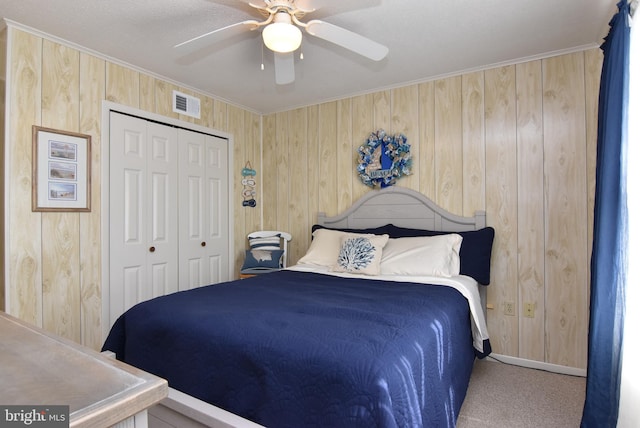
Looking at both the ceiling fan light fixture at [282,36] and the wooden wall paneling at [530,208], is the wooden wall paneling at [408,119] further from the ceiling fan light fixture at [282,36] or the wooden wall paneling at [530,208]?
the ceiling fan light fixture at [282,36]

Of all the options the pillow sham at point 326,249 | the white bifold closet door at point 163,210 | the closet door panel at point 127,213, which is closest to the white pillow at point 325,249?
the pillow sham at point 326,249

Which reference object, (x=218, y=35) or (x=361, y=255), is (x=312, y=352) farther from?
(x=218, y=35)

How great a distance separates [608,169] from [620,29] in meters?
0.68

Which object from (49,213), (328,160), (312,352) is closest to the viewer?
(312,352)

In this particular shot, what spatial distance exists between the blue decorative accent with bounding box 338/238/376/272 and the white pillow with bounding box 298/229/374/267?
215 mm

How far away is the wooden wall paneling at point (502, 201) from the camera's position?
2840mm

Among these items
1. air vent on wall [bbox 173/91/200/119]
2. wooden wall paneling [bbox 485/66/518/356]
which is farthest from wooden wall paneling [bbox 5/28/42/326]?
wooden wall paneling [bbox 485/66/518/356]

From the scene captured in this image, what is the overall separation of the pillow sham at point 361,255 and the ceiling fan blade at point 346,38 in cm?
139

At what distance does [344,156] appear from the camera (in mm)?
3682

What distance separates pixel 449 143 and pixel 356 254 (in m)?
1.31

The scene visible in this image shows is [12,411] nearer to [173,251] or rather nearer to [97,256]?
[97,256]

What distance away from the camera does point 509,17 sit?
223 centimetres

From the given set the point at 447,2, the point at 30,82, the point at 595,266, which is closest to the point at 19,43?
the point at 30,82

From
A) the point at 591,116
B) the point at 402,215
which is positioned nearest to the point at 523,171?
the point at 591,116
